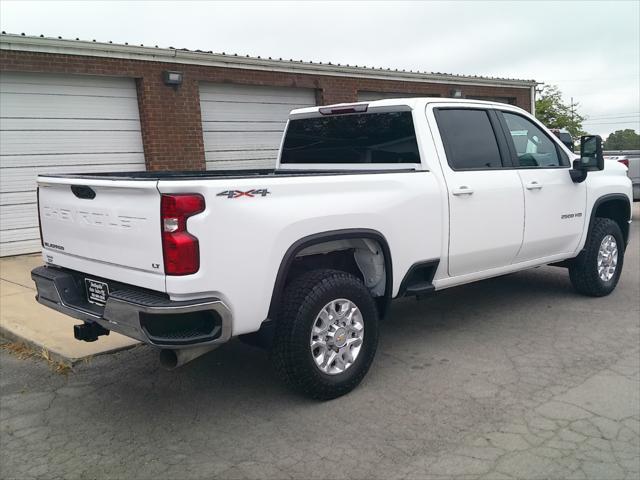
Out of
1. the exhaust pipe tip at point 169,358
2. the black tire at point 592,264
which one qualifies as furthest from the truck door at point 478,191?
the exhaust pipe tip at point 169,358

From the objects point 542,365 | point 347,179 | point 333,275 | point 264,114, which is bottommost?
point 542,365

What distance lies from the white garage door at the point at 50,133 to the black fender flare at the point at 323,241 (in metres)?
6.76

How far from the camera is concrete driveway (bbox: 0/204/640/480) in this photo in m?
3.35

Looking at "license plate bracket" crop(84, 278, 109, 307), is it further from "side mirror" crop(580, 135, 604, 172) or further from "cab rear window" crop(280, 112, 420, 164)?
"side mirror" crop(580, 135, 604, 172)

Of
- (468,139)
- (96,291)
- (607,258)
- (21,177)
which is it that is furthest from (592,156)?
(21,177)

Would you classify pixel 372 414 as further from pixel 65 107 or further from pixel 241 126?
pixel 241 126

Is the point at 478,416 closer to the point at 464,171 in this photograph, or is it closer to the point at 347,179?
the point at 347,179

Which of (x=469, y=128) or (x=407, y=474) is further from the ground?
(x=469, y=128)

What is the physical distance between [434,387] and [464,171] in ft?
5.77

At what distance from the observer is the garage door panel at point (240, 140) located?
11.6 metres

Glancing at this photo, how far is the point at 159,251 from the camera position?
11.2 ft

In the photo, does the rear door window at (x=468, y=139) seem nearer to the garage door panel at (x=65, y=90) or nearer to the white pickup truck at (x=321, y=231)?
the white pickup truck at (x=321, y=231)

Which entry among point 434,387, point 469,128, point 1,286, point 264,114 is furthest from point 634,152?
point 1,286

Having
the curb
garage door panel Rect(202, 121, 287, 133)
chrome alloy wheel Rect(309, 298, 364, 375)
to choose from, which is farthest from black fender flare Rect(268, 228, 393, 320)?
garage door panel Rect(202, 121, 287, 133)
